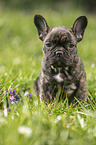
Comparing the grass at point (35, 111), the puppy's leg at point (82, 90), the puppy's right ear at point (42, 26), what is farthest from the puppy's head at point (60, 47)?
the grass at point (35, 111)

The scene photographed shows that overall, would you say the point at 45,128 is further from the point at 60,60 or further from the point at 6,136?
the point at 60,60

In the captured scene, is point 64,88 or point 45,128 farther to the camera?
point 64,88

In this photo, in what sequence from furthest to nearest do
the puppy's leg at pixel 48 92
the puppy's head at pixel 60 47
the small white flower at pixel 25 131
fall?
1. the puppy's leg at pixel 48 92
2. the puppy's head at pixel 60 47
3. the small white flower at pixel 25 131

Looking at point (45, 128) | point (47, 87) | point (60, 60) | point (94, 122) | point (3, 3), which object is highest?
point (3, 3)

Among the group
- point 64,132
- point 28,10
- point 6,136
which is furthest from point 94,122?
point 28,10

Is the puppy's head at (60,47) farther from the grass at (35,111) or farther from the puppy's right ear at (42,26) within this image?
the grass at (35,111)

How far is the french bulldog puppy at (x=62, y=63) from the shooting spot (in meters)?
3.52

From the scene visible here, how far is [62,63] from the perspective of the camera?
3.50 meters

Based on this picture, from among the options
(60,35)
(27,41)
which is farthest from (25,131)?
(27,41)

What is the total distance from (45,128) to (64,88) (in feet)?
4.48

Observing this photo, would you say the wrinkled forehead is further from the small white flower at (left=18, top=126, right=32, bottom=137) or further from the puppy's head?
the small white flower at (left=18, top=126, right=32, bottom=137)

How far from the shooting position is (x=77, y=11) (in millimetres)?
12328

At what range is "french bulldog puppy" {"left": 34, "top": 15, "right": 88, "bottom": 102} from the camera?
3523 mm

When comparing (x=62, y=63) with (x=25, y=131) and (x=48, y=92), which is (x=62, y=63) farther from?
(x=25, y=131)
